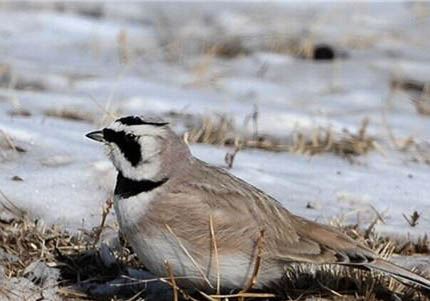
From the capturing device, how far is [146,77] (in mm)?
9164

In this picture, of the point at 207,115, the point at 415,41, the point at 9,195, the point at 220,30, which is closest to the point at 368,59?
the point at 415,41

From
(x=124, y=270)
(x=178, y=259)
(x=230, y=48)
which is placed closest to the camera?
(x=178, y=259)

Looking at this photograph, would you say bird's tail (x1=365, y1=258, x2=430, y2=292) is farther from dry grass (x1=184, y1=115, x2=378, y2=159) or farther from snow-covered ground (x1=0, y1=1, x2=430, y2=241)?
dry grass (x1=184, y1=115, x2=378, y2=159)

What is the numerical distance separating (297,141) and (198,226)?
2.91m

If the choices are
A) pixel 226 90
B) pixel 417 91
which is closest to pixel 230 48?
pixel 226 90

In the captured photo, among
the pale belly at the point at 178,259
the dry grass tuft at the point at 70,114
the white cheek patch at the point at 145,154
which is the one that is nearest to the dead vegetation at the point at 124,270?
the pale belly at the point at 178,259

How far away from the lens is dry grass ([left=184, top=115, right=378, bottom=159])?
6.68 m

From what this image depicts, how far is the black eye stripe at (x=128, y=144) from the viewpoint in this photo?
408 cm

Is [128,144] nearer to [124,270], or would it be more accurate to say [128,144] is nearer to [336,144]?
[124,270]

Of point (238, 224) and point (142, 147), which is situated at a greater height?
point (142, 147)

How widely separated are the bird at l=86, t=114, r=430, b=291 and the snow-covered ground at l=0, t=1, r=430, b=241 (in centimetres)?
111

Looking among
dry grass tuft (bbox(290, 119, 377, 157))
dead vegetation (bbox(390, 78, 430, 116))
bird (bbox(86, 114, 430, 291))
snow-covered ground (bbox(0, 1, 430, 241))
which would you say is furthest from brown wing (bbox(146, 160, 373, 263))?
dead vegetation (bbox(390, 78, 430, 116))

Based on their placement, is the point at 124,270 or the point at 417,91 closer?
the point at 124,270

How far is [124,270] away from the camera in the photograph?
15.2ft
